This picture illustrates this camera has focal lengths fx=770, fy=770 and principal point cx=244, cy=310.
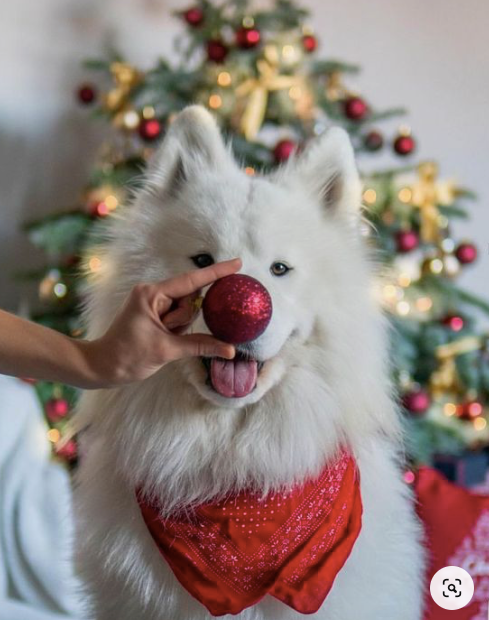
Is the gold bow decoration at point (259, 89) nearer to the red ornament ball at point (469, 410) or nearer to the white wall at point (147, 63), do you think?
the white wall at point (147, 63)

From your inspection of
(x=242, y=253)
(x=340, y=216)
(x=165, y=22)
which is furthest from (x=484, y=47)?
(x=242, y=253)

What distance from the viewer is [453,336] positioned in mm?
2639

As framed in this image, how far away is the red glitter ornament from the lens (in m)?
2.48

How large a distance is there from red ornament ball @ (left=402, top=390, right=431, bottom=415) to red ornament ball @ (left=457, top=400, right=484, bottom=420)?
26 cm

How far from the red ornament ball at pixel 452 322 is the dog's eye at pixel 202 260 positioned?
1.68 metres

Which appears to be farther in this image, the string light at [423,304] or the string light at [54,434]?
the string light at [423,304]

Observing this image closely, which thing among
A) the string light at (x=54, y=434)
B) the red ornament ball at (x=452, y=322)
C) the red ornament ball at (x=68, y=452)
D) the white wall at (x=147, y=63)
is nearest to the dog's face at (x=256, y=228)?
the red ornament ball at (x=68, y=452)

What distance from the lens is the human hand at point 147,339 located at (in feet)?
2.77

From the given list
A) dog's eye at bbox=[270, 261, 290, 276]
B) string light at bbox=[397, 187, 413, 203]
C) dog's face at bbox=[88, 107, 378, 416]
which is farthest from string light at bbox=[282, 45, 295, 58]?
dog's eye at bbox=[270, 261, 290, 276]

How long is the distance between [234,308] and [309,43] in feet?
6.09

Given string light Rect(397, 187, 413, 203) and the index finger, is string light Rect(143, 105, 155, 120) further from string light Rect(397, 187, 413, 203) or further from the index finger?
the index finger

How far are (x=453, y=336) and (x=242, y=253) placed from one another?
170cm

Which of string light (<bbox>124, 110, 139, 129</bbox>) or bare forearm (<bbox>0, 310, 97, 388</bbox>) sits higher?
bare forearm (<bbox>0, 310, 97, 388</bbox>)

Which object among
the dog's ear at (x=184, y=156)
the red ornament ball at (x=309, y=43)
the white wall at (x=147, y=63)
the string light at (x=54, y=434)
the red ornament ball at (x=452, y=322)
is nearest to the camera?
the dog's ear at (x=184, y=156)
